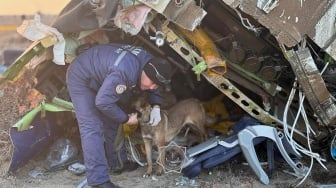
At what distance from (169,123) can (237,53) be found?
112 centimetres

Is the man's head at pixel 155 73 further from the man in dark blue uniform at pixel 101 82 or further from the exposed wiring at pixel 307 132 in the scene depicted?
the exposed wiring at pixel 307 132

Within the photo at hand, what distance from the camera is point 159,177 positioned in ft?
18.6

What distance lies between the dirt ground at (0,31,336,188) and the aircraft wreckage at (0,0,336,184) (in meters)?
0.14

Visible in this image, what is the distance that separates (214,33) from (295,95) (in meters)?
1.06

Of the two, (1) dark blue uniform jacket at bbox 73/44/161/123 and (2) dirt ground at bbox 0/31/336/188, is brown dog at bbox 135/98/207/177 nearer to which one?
(2) dirt ground at bbox 0/31/336/188

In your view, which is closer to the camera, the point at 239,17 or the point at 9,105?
the point at 239,17

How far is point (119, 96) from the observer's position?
509cm

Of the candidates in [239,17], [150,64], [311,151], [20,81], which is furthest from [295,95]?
[20,81]

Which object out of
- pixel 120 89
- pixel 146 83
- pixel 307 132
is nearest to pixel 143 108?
pixel 146 83

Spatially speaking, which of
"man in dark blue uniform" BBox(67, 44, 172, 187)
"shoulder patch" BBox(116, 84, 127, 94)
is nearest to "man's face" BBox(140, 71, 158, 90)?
"man in dark blue uniform" BBox(67, 44, 172, 187)

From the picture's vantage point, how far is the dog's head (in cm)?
568

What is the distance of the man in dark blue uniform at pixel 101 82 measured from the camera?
5.07m

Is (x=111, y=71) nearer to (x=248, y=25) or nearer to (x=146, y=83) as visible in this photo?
(x=146, y=83)

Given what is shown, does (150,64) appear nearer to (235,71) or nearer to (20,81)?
(235,71)
